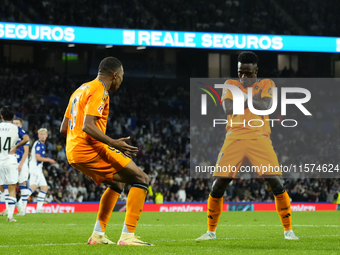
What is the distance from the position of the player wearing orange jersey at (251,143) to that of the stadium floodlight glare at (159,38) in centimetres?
1681

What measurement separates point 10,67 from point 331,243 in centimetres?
2458

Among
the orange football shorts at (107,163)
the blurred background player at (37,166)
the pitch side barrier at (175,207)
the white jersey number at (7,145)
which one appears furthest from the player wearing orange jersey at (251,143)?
the pitch side barrier at (175,207)

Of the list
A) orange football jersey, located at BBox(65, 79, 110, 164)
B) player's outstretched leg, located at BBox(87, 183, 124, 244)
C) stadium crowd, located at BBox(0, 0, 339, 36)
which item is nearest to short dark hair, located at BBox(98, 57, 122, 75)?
orange football jersey, located at BBox(65, 79, 110, 164)

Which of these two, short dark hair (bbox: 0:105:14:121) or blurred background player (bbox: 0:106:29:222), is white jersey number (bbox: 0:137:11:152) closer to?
blurred background player (bbox: 0:106:29:222)

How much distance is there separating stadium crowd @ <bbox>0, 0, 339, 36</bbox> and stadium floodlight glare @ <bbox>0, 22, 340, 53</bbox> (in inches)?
136

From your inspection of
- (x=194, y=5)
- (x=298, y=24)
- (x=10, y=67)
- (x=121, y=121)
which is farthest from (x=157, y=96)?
(x=298, y=24)

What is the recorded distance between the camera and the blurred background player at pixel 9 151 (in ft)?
33.7

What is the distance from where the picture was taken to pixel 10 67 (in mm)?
27953

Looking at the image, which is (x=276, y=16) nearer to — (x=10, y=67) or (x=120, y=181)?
(x=10, y=67)

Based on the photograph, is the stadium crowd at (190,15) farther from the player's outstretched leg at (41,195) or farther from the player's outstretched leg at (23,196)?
the player's outstretched leg at (23,196)

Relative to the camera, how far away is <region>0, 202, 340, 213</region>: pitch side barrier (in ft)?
54.2

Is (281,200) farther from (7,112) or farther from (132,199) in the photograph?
(7,112)

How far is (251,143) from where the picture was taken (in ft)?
21.1

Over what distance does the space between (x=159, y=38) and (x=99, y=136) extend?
751 inches
